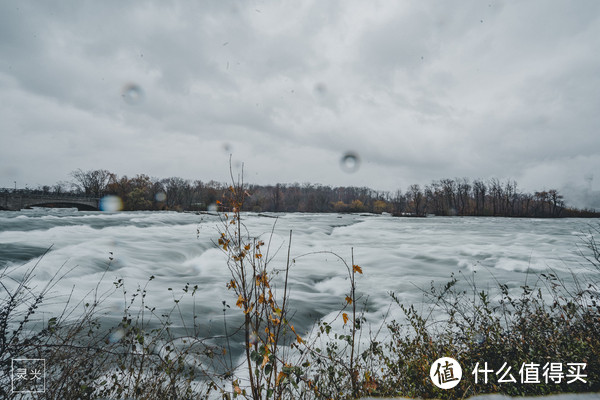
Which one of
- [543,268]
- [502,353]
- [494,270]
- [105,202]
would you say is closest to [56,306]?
[502,353]

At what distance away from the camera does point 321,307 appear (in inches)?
253

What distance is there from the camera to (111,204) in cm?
5594

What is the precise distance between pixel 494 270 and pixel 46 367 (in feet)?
35.6

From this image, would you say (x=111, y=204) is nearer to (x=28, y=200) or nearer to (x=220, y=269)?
(x=28, y=200)

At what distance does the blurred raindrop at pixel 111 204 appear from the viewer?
52.1 m

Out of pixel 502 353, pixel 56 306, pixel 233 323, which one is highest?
Answer: pixel 502 353

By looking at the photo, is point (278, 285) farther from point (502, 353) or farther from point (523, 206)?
point (523, 206)

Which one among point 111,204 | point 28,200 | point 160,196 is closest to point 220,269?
point 28,200

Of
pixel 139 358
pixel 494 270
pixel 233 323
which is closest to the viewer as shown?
pixel 139 358

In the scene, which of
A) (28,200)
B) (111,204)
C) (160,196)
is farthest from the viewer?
(160,196)

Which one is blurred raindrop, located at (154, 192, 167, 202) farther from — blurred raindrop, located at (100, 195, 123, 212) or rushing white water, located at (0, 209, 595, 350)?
rushing white water, located at (0, 209, 595, 350)

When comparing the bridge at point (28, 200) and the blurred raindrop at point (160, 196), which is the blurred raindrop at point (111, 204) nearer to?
the bridge at point (28, 200)

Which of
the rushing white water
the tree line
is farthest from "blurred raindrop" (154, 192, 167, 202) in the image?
the rushing white water

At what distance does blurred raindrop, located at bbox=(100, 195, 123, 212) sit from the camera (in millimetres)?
52125
